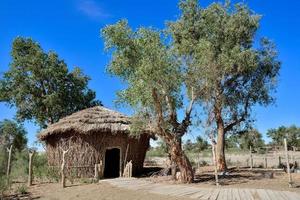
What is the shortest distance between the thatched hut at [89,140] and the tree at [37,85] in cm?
886

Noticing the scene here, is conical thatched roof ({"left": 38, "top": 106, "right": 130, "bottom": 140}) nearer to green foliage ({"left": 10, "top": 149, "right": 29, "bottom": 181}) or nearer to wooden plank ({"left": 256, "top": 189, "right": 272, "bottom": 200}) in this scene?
green foliage ({"left": 10, "top": 149, "right": 29, "bottom": 181})

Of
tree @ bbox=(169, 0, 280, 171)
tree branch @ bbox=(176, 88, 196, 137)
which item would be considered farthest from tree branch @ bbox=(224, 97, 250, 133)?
tree branch @ bbox=(176, 88, 196, 137)

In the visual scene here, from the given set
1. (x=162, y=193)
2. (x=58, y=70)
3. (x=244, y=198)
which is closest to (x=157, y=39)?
(x=162, y=193)

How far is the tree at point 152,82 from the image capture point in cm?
1670

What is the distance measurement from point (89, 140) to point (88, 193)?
19.7 feet

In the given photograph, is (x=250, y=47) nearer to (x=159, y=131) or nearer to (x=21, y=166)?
(x=159, y=131)

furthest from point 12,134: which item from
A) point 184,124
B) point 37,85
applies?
point 184,124

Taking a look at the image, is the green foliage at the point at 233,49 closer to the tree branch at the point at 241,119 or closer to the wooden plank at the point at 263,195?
the tree branch at the point at 241,119

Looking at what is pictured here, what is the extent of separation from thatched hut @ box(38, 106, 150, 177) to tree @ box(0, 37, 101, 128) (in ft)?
29.1

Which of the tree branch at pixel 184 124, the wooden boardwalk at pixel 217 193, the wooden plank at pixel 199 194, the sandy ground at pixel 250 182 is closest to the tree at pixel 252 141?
the sandy ground at pixel 250 182

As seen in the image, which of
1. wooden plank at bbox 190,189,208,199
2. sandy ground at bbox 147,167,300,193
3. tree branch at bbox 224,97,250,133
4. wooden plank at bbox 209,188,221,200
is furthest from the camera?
tree branch at bbox 224,97,250,133

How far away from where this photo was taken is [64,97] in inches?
1198

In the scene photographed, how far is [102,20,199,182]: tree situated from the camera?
16703 mm

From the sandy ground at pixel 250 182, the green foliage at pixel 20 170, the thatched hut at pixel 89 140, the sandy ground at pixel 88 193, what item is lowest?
the sandy ground at pixel 88 193
